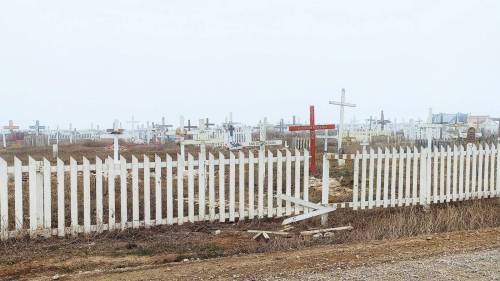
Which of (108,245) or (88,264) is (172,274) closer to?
(88,264)

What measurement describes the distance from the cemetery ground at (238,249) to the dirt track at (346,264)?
0.4 inches

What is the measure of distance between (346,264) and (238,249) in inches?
62.5

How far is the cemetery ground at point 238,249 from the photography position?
4930mm

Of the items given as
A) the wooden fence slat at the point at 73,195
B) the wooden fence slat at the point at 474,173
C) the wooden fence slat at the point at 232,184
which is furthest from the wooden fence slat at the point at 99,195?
the wooden fence slat at the point at 474,173

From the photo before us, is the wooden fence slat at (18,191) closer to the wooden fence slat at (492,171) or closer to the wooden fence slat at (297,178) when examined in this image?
the wooden fence slat at (297,178)

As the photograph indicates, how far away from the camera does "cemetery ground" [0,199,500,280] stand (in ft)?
16.2

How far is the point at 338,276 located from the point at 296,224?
358 centimetres

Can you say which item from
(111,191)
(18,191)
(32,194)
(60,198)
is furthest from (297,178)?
(18,191)

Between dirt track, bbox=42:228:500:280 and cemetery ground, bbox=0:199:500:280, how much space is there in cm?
1

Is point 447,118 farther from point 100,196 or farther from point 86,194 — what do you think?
point 86,194

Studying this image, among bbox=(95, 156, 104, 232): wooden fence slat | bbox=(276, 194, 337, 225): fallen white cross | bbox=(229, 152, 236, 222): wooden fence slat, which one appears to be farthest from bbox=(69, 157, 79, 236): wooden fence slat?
bbox=(276, 194, 337, 225): fallen white cross

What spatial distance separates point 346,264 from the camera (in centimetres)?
501

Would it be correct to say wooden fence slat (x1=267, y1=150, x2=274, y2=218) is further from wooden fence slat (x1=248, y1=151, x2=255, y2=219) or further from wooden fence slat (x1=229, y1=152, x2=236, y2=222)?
wooden fence slat (x1=229, y1=152, x2=236, y2=222)

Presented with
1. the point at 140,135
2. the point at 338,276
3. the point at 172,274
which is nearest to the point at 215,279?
the point at 172,274
